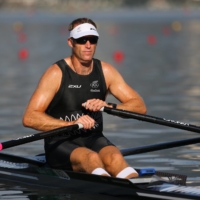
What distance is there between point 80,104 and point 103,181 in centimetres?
108

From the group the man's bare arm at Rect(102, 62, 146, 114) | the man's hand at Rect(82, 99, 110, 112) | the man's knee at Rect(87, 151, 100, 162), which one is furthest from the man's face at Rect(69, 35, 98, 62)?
the man's knee at Rect(87, 151, 100, 162)

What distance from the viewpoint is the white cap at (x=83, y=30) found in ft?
Result: 27.4

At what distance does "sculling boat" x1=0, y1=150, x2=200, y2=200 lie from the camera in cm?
737

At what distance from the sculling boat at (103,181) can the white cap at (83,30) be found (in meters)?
1.38

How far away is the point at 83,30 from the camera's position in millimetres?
8352

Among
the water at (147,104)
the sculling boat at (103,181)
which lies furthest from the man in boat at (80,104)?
the water at (147,104)

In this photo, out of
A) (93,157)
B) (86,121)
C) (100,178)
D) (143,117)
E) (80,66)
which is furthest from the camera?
(80,66)

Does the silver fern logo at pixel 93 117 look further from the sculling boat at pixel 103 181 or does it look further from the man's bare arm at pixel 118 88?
the sculling boat at pixel 103 181

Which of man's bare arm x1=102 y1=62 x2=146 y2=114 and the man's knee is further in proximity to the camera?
man's bare arm x1=102 y1=62 x2=146 y2=114

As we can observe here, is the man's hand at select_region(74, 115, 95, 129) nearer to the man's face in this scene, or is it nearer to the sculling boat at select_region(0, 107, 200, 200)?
the sculling boat at select_region(0, 107, 200, 200)

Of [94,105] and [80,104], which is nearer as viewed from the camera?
[94,105]

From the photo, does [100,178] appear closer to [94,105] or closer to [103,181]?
[103,181]

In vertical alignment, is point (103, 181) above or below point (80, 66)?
below

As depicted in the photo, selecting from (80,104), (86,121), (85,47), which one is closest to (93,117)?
(80,104)
